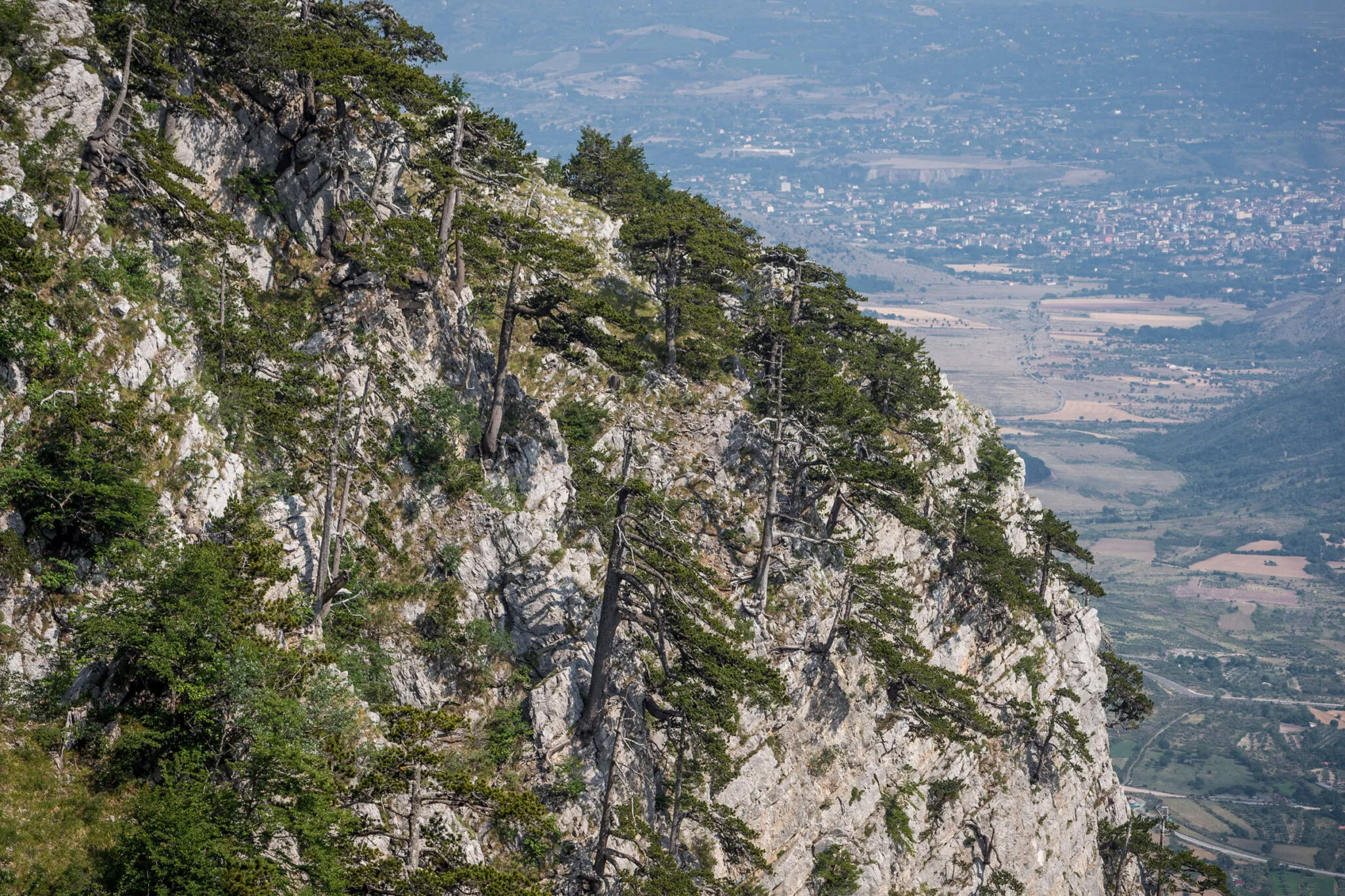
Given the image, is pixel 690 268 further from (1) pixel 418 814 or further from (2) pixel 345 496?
(1) pixel 418 814

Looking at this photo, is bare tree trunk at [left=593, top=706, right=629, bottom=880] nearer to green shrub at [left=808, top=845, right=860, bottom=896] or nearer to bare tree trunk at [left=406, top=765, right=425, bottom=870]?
bare tree trunk at [left=406, top=765, right=425, bottom=870]

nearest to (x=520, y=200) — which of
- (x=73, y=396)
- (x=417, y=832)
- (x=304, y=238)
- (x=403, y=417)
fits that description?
(x=304, y=238)

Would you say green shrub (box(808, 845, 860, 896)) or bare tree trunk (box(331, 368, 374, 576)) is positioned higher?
bare tree trunk (box(331, 368, 374, 576))

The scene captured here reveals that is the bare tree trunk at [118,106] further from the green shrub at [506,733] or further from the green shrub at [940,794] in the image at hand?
the green shrub at [940,794]

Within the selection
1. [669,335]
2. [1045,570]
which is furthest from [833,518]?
[1045,570]

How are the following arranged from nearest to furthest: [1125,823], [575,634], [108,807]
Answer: [108,807]
[575,634]
[1125,823]

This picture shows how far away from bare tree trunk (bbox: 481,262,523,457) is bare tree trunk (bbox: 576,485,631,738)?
268 inches

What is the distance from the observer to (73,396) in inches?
1198

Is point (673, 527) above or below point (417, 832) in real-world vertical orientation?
above

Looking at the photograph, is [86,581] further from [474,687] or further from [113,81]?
[113,81]

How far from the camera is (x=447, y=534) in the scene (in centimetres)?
4172

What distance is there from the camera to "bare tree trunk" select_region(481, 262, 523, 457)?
4388 cm

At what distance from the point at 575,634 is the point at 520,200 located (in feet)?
102

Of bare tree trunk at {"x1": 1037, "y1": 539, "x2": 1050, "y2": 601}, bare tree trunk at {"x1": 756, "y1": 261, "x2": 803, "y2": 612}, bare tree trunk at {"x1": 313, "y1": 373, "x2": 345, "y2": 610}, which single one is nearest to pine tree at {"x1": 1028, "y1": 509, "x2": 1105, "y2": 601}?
bare tree trunk at {"x1": 1037, "y1": 539, "x2": 1050, "y2": 601}
